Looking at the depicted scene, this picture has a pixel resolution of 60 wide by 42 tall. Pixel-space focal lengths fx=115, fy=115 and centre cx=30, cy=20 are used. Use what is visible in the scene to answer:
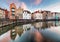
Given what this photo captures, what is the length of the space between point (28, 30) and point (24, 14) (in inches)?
11.6

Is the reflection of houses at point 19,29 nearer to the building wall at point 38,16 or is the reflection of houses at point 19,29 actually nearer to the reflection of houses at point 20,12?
the reflection of houses at point 20,12

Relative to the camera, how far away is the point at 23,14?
79.9 inches

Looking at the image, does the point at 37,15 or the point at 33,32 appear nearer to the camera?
the point at 33,32

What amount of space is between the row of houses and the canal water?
13 cm

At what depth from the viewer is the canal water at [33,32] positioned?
6.22 ft

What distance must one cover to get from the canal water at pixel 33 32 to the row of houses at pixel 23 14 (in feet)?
0.43

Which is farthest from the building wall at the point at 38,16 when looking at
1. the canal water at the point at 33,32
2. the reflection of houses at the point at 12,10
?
the reflection of houses at the point at 12,10

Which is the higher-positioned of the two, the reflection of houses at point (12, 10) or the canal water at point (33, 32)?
the reflection of houses at point (12, 10)

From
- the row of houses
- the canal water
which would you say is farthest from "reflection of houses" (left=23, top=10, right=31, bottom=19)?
the canal water

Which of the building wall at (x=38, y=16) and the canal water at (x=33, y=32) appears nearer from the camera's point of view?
the canal water at (x=33, y=32)

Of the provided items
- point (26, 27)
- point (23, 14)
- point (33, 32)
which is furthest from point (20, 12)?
point (33, 32)

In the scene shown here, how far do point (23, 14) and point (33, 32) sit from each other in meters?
0.36

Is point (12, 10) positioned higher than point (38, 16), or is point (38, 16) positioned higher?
point (12, 10)

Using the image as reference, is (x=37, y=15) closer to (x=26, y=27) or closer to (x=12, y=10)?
(x=26, y=27)
